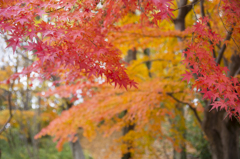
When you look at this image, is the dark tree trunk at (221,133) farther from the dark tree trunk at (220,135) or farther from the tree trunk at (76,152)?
the tree trunk at (76,152)

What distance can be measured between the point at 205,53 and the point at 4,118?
735cm

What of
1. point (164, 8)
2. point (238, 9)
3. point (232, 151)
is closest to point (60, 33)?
point (164, 8)

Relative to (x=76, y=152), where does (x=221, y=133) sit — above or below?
above

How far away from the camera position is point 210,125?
3568mm

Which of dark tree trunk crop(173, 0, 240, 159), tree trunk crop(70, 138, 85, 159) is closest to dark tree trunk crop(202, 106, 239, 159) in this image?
dark tree trunk crop(173, 0, 240, 159)

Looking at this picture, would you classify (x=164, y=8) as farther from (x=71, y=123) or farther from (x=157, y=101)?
(x=71, y=123)

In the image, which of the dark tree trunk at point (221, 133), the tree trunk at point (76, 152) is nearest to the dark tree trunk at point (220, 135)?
the dark tree trunk at point (221, 133)

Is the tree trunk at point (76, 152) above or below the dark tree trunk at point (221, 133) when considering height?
below

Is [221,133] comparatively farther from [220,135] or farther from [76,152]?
[76,152]

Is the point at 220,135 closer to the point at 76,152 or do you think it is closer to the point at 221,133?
the point at 221,133

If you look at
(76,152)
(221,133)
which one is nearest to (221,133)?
(221,133)

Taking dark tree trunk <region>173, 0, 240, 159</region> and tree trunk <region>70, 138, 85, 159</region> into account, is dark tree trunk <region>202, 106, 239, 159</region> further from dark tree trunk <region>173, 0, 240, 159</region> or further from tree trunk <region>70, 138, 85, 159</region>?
tree trunk <region>70, 138, 85, 159</region>

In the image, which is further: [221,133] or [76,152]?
[76,152]

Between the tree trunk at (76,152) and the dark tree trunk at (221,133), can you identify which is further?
the tree trunk at (76,152)
